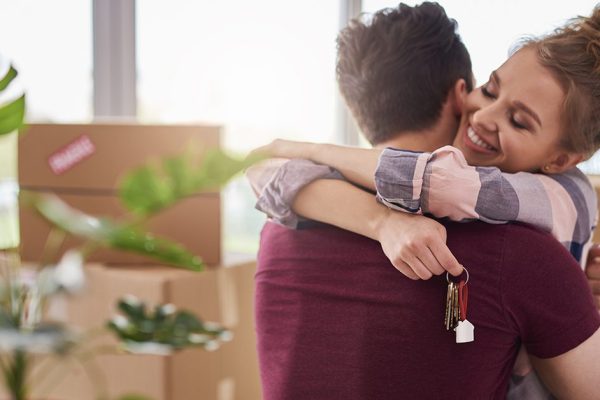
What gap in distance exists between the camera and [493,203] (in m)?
1.11

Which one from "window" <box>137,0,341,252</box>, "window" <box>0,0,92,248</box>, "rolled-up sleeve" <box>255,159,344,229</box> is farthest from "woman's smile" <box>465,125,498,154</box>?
"window" <box>0,0,92,248</box>

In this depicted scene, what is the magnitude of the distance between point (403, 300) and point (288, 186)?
27 centimetres

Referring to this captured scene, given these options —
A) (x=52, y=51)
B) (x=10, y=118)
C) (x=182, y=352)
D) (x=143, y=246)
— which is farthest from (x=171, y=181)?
(x=52, y=51)

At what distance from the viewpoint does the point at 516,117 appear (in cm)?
133

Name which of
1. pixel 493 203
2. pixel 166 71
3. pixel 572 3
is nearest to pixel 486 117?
pixel 493 203

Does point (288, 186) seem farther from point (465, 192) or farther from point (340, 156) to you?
point (465, 192)

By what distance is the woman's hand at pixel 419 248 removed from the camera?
111cm

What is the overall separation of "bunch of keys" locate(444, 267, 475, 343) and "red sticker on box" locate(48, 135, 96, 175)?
40.9 inches

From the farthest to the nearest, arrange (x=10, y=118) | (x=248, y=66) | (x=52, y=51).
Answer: (x=248, y=66)
(x=52, y=51)
(x=10, y=118)

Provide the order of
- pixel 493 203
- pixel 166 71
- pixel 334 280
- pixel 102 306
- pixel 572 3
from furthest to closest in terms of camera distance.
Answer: pixel 166 71
pixel 572 3
pixel 102 306
pixel 334 280
pixel 493 203

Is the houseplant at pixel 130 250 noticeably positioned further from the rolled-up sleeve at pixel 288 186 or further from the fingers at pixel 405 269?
the rolled-up sleeve at pixel 288 186

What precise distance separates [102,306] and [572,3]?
164cm

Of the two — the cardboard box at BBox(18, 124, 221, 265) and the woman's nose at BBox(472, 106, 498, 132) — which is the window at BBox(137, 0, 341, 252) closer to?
the cardboard box at BBox(18, 124, 221, 265)

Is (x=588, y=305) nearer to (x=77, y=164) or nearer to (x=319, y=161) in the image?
(x=319, y=161)
